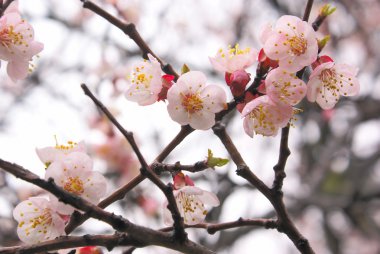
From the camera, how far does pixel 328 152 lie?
17.4 feet

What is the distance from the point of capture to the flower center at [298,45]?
4.49 feet

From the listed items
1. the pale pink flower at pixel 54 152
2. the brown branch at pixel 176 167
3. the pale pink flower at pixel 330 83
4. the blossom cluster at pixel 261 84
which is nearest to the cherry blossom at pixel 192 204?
the brown branch at pixel 176 167

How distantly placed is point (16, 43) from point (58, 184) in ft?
1.65

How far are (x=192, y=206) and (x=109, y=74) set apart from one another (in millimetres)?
2839

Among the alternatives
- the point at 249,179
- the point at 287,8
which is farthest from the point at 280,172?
the point at 287,8

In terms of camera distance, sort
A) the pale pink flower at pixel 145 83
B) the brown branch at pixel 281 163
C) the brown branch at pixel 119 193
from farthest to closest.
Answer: the pale pink flower at pixel 145 83 → the brown branch at pixel 281 163 → the brown branch at pixel 119 193

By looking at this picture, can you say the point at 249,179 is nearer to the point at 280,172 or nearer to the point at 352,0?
the point at 280,172

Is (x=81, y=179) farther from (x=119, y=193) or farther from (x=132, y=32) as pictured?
(x=132, y=32)

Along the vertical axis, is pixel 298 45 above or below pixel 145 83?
above

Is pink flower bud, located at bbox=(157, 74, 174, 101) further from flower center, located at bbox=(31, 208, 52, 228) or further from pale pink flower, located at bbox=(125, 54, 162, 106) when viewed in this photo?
flower center, located at bbox=(31, 208, 52, 228)

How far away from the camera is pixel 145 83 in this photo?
147 cm

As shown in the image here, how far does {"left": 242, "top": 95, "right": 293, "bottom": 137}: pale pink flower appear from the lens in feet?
4.42

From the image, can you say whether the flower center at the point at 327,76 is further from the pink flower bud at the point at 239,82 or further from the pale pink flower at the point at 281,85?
the pink flower bud at the point at 239,82

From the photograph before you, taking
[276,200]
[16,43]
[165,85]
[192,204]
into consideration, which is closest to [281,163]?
[276,200]
